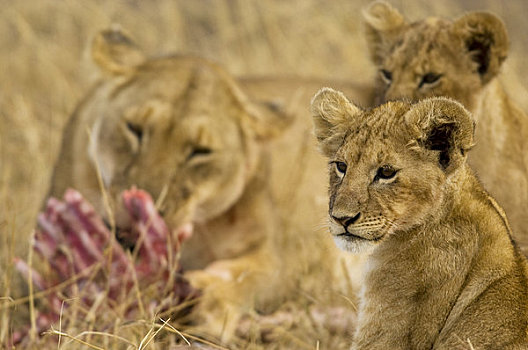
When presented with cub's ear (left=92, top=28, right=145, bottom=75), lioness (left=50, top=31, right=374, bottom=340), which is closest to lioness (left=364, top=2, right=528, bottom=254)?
lioness (left=50, top=31, right=374, bottom=340)

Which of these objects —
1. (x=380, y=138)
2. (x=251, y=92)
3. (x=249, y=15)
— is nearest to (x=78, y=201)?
(x=380, y=138)

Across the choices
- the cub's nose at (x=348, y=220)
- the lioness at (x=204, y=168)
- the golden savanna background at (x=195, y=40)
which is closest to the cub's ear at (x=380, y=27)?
the lioness at (x=204, y=168)

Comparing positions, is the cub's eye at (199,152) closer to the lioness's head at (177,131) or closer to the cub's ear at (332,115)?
the lioness's head at (177,131)

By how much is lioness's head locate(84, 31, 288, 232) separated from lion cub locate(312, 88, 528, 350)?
61.0 inches

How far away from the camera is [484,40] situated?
10.6 feet

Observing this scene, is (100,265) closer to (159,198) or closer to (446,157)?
(159,198)

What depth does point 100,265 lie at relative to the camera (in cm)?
354

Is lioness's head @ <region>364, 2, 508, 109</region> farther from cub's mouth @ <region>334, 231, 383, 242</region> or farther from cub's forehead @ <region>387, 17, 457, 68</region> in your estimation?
cub's mouth @ <region>334, 231, 383, 242</region>

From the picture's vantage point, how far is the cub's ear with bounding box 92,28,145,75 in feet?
15.7

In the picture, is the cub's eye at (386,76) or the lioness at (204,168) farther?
the lioness at (204,168)

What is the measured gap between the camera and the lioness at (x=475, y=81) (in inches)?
126

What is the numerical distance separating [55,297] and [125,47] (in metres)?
1.73

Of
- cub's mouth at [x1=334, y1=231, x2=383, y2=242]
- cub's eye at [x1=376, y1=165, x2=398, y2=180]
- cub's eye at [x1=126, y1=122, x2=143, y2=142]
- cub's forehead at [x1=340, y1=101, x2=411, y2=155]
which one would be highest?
cub's forehead at [x1=340, y1=101, x2=411, y2=155]

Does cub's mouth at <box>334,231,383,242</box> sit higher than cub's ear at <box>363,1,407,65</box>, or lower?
lower
